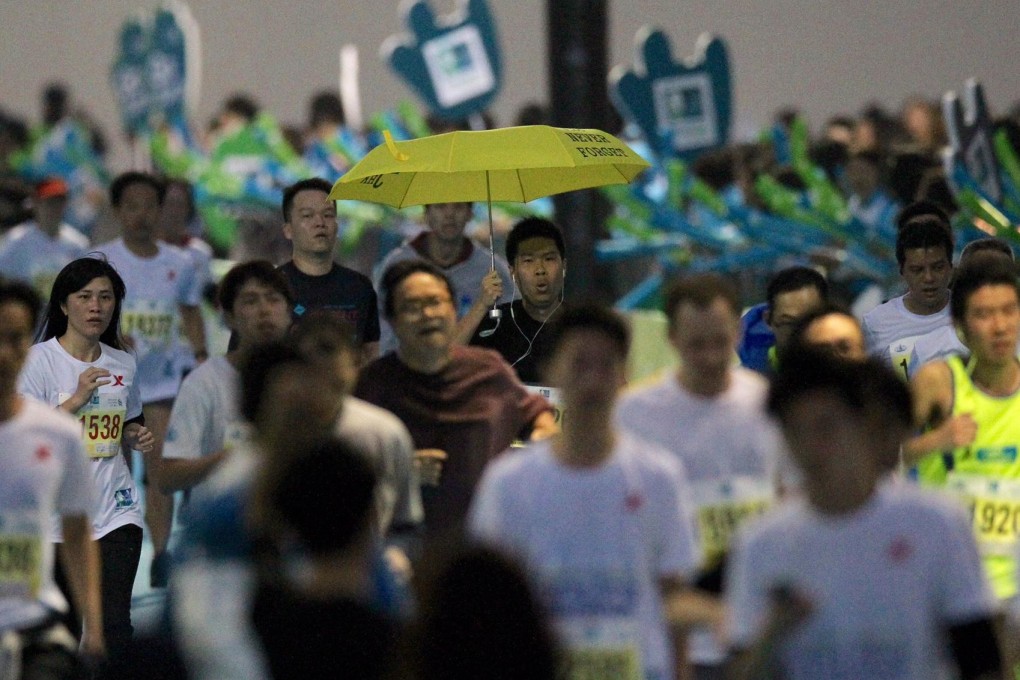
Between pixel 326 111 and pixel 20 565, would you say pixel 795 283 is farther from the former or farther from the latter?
pixel 326 111

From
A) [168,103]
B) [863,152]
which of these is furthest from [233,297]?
[168,103]

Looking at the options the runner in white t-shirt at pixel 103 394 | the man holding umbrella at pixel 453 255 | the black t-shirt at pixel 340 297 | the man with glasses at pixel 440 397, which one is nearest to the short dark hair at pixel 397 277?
the man with glasses at pixel 440 397

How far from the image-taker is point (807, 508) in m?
4.41

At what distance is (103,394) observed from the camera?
7.53 m

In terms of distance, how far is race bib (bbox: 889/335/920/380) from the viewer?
7664 millimetres

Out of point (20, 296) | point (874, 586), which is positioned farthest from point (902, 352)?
point (874, 586)

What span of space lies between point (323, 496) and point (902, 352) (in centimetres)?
424

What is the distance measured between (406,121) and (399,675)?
43.5 feet

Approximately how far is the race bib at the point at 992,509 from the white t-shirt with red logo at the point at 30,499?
2.37m

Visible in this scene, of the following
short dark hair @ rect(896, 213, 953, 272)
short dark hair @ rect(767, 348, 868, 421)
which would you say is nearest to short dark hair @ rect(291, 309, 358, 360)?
short dark hair @ rect(767, 348, 868, 421)

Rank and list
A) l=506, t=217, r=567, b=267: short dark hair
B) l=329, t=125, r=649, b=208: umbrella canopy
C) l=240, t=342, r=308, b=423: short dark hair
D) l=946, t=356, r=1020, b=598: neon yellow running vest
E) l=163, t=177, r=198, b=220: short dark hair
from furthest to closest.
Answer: l=163, t=177, r=198, b=220: short dark hair < l=329, t=125, r=649, b=208: umbrella canopy < l=506, t=217, r=567, b=267: short dark hair < l=946, t=356, r=1020, b=598: neon yellow running vest < l=240, t=342, r=308, b=423: short dark hair

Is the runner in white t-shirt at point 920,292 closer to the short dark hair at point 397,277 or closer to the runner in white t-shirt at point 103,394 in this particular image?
the short dark hair at point 397,277

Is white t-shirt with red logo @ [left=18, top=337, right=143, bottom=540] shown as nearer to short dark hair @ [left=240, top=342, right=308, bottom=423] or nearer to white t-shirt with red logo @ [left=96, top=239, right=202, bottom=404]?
short dark hair @ [left=240, top=342, right=308, bottom=423]

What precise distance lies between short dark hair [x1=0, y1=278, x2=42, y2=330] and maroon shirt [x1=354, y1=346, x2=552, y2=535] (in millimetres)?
1054
